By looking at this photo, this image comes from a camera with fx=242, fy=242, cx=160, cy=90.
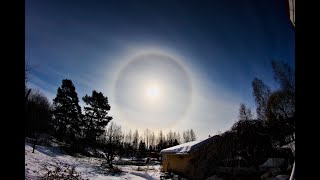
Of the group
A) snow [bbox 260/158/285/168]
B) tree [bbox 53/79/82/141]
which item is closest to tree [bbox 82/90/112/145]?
tree [bbox 53/79/82/141]

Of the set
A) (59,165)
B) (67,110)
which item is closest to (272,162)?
(59,165)

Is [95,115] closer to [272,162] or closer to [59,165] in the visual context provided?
[59,165]

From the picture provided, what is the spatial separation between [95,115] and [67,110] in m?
5.53

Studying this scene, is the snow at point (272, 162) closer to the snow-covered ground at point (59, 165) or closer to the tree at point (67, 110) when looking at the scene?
the snow-covered ground at point (59, 165)

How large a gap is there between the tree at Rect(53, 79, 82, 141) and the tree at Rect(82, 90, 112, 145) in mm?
1652

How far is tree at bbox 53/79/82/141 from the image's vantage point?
45.9 meters

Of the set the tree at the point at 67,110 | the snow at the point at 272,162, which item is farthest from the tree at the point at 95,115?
the snow at the point at 272,162

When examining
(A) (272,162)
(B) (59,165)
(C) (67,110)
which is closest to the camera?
(A) (272,162)

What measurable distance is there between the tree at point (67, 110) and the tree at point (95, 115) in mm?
1652

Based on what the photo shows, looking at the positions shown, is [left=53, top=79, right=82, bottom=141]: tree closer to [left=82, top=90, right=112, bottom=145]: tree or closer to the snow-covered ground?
[left=82, top=90, right=112, bottom=145]: tree

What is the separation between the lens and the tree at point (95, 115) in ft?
158

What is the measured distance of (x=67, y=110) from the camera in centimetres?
4609
